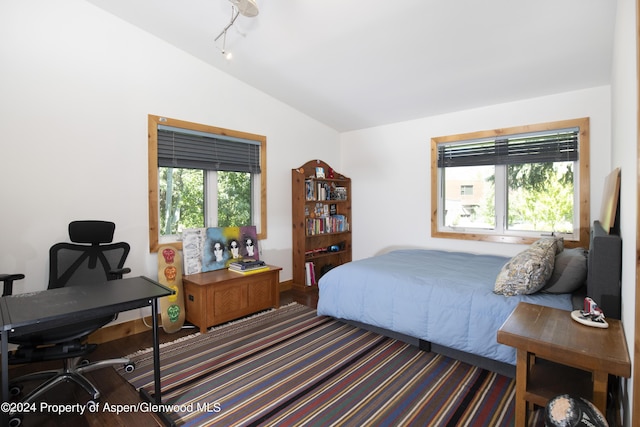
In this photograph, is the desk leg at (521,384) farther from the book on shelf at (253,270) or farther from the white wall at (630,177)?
the book on shelf at (253,270)

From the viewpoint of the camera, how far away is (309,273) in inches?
179

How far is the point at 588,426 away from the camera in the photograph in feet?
3.91

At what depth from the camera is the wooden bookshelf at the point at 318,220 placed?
176 inches

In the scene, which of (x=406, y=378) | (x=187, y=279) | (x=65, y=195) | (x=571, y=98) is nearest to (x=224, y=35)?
(x=65, y=195)

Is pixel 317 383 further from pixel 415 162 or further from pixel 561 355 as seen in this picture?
pixel 415 162

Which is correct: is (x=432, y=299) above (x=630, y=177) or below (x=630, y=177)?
below

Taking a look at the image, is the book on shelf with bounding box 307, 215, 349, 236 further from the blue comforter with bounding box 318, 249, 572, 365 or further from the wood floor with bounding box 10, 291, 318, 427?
the wood floor with bounding box 10, 291, 318, 427

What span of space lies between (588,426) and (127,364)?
2658 mm

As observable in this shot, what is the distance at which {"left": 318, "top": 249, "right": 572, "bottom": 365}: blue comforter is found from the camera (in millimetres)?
2211

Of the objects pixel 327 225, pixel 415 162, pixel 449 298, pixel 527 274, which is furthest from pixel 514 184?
pixel 327 225

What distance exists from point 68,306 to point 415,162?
4.03 m

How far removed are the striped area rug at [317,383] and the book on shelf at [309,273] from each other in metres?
1.51

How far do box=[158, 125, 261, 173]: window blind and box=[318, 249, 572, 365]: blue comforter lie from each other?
71.1 inches

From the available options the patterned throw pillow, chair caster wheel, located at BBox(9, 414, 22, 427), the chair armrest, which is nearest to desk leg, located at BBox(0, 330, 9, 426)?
chair caster wheel, located at BBox(9, 414, 22, 427)
